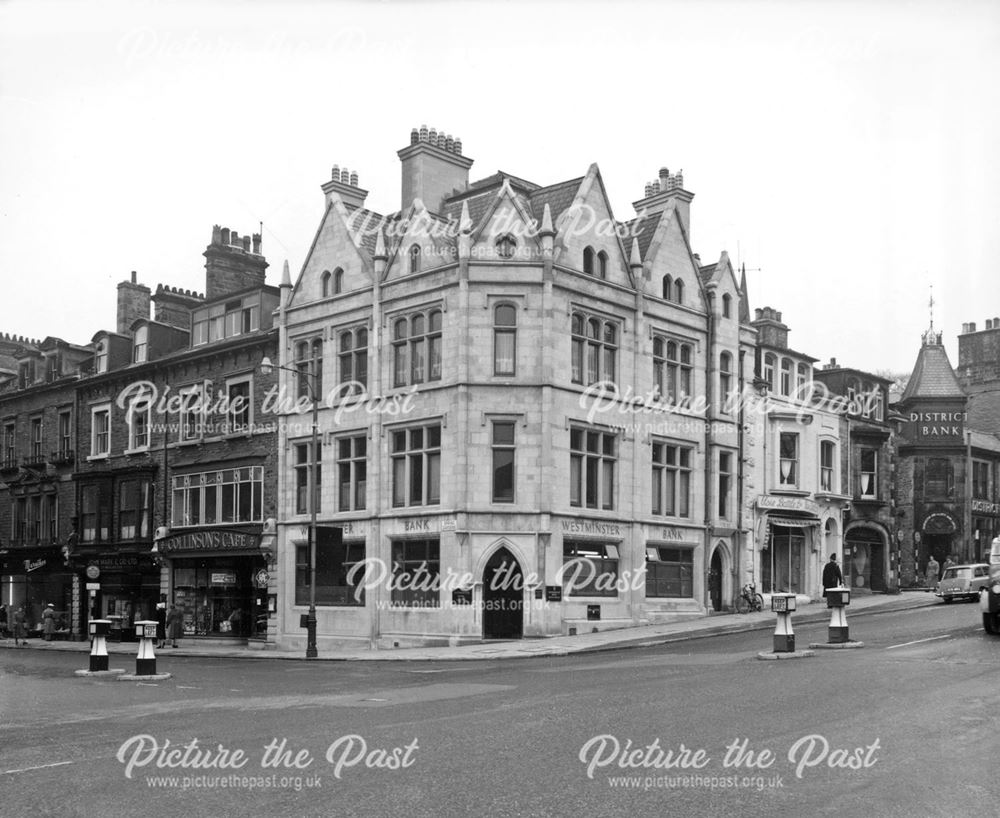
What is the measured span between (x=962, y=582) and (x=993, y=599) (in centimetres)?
1875

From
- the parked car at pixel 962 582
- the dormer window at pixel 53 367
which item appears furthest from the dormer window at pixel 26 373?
the parked car at pixel 962 582

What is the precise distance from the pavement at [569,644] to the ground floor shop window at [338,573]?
1.99 metres

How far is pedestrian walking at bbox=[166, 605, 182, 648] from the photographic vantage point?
40.2 m

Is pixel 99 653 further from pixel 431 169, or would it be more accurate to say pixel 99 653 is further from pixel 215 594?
pixel 431 169

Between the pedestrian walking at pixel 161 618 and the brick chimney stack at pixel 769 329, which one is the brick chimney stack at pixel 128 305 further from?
the brick chimney stack at pixel 769 329

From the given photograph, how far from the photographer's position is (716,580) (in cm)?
3969

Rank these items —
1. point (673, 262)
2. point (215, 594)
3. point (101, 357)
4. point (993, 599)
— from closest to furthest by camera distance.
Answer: point (993, 599) → point (673, 262) → point (215, 594) → point (101, 357)

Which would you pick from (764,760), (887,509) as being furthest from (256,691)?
(887,509)

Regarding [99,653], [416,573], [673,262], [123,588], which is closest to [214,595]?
[123,588]

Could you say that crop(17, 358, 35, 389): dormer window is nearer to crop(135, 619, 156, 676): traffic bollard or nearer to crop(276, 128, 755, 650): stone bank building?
crop(276, 128, 755, 650): stone bank building

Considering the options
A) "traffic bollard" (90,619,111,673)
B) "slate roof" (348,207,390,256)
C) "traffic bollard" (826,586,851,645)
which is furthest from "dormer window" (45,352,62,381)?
"traffic bollard" (826,586,851,645)

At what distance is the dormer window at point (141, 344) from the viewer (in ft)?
152

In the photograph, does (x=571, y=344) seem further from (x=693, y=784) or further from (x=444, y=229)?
(x=693, y=784)

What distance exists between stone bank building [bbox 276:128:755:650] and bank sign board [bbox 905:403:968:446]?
1813 cm
